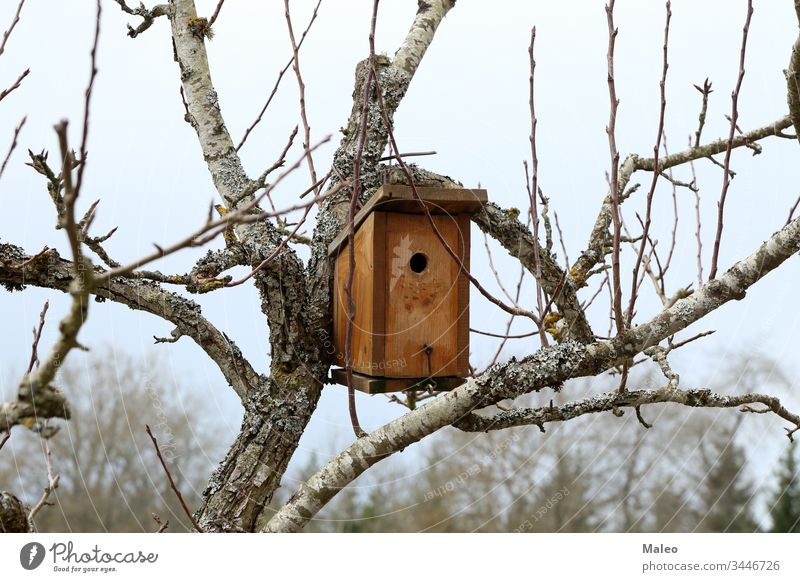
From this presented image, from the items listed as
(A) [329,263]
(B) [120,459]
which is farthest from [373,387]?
(B) [120,459]

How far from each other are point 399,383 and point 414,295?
231mm

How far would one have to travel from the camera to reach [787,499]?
8.28m

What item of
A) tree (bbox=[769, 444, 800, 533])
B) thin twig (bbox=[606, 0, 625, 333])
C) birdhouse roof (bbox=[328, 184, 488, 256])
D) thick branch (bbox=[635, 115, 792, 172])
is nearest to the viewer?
thin twig (bbox=[606, 0, 625, 333])

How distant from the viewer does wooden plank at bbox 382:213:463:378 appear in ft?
6.09

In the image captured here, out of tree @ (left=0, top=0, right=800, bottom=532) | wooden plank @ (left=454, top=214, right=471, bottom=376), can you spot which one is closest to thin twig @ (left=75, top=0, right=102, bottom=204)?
tree @ (left=0, top=0, right=800, bottom=532)

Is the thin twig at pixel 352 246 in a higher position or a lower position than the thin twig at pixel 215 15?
lower

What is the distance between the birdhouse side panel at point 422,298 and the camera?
186cm

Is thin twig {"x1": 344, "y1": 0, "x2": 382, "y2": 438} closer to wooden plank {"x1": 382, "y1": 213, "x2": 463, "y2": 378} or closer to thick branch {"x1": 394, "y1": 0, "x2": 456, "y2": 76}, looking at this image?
wooden plank {"x1": 382, "y1": 213, "x2": 463, "y2": 378}

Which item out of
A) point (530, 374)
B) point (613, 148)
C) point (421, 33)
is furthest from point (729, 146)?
point (421, 33)

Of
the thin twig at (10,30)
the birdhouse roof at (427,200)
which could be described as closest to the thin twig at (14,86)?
the thin twig at (10,30)

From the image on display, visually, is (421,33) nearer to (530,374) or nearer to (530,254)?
(530,254)
